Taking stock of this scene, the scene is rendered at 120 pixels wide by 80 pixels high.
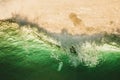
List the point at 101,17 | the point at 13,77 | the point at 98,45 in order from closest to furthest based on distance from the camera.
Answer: the point at 13,77 < the point at 98,45 < the point at 101,17

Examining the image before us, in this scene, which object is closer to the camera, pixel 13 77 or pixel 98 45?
pixel 13 77

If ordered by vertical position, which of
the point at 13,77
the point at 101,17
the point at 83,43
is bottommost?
the point at 13,77

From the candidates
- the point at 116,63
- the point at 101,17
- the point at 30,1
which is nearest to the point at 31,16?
the point at 30,1

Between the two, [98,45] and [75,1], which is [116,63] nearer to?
[98,45]

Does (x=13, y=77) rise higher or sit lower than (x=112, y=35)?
lower

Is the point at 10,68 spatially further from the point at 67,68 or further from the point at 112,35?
the point at 112,35

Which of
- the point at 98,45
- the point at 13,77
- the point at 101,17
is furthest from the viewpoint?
the point at 101,17
